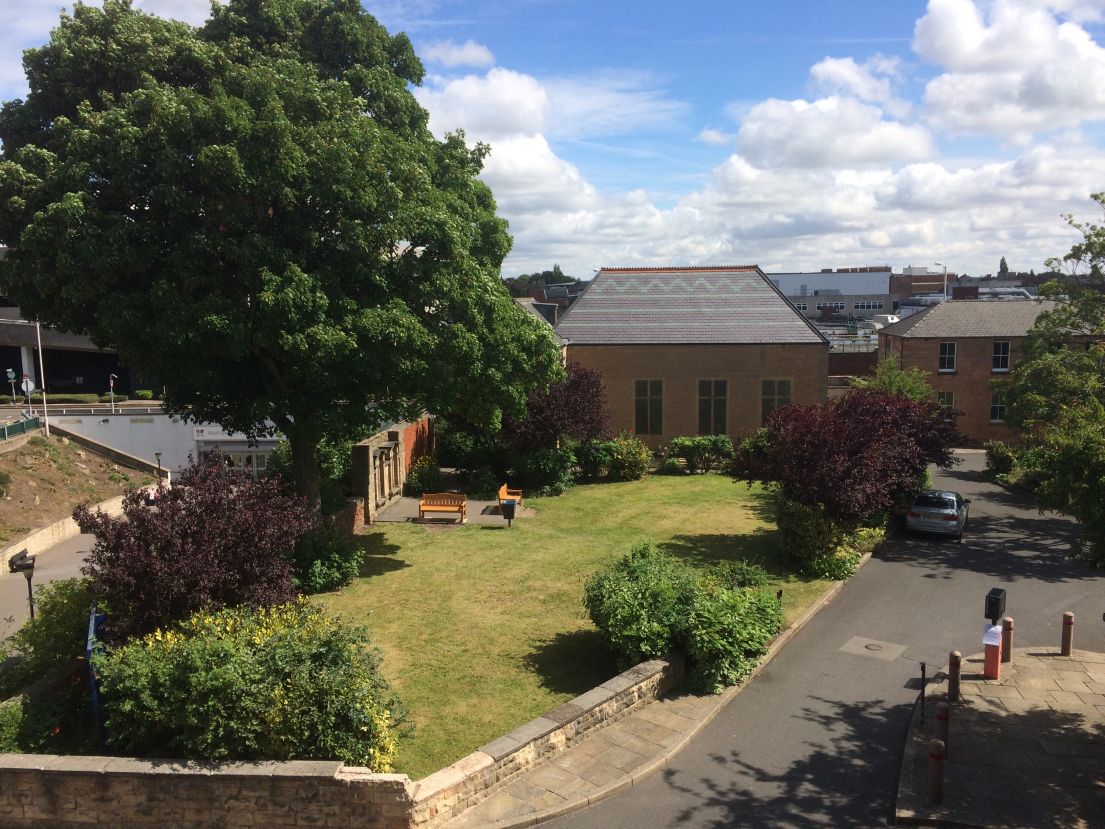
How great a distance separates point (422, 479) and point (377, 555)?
7787 millimetres

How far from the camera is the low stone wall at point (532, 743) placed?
879 cm

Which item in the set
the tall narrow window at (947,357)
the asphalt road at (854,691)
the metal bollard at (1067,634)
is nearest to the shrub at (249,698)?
the asphalt road at (854,691)

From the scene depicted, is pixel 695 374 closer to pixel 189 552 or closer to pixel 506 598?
pixel 506 598

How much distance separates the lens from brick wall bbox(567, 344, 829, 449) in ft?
122

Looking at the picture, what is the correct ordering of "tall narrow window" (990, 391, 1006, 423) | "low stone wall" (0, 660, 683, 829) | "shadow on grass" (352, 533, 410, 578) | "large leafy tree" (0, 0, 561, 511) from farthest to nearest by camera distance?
"tall narrow window" (990, 391, 1006, 423), "shadow on grass" (352, 533, 410, 578), "large leafy tree" (0, 0, 561, 511), "low stone wall" (0, 660, 683, 829)

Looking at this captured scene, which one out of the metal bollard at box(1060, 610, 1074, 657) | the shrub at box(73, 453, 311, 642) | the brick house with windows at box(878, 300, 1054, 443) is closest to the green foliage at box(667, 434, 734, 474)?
the brick house with windows at box(878, 300, 1054, 443)

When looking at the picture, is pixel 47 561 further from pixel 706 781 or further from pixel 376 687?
pixel 706 781

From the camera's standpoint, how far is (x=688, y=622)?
41.4ft

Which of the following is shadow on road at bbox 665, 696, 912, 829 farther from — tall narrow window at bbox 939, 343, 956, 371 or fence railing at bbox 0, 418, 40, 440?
tall narrow window at bbox 939, 343, 956, 371

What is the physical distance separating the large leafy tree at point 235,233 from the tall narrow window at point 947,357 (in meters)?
34.1

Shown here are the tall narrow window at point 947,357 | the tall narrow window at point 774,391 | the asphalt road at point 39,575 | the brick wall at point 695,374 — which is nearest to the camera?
the asphalt road at point 39,575

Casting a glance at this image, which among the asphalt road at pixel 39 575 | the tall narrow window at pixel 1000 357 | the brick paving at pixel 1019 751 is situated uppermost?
the tall narrow window at pixel 1000 357

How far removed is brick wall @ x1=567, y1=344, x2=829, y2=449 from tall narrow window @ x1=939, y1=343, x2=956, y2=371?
11107mm

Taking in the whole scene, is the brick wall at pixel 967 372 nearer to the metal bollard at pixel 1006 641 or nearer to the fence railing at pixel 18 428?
the metal bollard at pixel 1006 641
